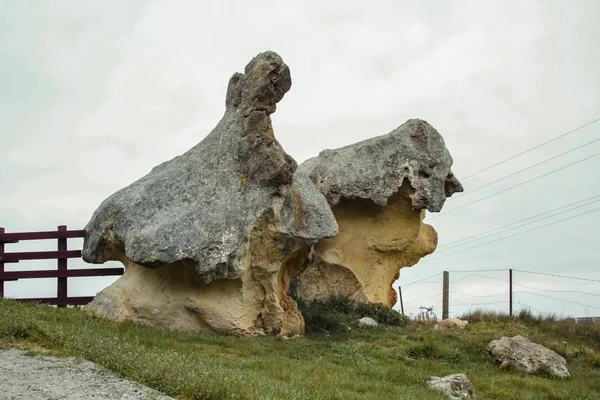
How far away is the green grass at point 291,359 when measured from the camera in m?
10.7

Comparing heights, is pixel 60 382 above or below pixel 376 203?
below

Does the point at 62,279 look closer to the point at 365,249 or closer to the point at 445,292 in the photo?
the point at 365,249

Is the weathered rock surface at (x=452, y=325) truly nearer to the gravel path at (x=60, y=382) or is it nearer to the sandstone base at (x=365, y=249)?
the sandstone base at (x=365, y=249)

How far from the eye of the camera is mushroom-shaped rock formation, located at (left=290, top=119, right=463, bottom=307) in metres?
23.5

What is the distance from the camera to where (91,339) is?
13.0 m

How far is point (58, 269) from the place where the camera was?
20.5 metres

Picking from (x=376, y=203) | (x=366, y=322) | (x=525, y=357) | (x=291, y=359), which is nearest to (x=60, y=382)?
(x=291, y=359)

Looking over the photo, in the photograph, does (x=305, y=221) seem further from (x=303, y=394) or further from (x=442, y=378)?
(x=303, y=394)

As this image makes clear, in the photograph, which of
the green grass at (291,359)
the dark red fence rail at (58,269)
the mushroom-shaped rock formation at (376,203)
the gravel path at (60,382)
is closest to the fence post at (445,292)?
the mushroom-shaped rock formation at (376,203)

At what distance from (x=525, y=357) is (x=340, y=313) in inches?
255

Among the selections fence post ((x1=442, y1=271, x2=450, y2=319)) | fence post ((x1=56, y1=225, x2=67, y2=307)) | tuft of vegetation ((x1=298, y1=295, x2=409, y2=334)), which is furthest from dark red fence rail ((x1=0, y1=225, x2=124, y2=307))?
fence post ((x1=442, y1=271, x2=450, y2=319))

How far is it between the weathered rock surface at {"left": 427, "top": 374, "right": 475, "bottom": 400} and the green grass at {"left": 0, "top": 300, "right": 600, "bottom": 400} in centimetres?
33

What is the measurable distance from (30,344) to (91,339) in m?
1.04

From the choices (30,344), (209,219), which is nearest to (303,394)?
(30,344)
